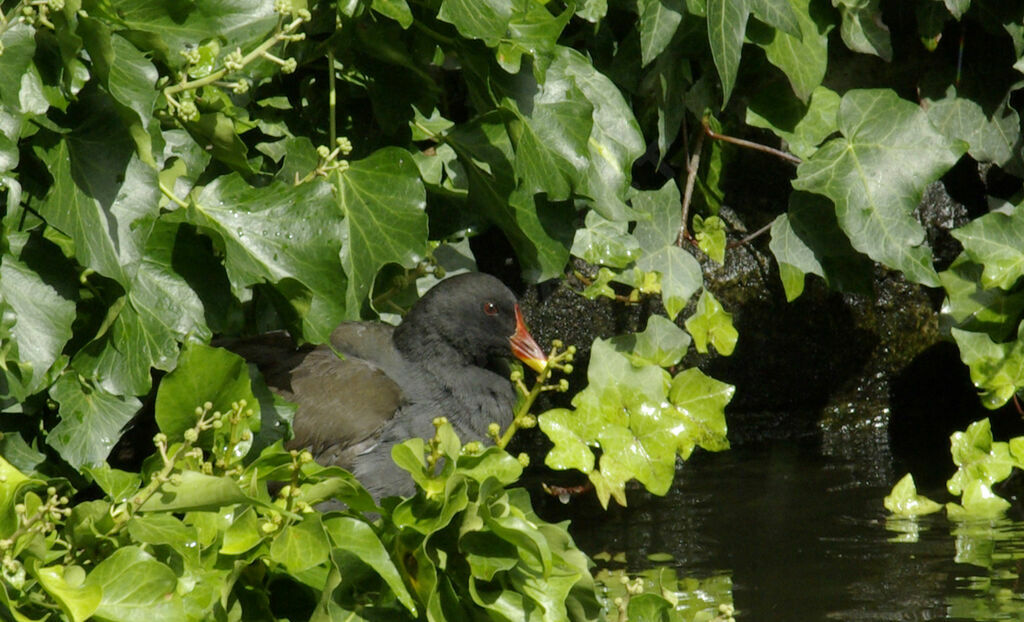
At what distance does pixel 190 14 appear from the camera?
7.68ft

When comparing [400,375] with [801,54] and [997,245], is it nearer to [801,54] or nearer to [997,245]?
[801,54]

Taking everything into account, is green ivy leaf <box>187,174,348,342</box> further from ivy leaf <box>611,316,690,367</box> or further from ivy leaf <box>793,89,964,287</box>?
ivy leaf <box>793,89,964,287</box>

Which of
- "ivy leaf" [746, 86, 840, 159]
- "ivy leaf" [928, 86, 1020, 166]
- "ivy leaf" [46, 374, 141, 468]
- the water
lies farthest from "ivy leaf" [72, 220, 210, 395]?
"ivy leaf" [928, 86, 1020, 166]

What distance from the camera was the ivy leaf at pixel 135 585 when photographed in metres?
1.72

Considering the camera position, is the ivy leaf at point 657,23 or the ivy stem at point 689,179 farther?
the ivy stem at point 689,179

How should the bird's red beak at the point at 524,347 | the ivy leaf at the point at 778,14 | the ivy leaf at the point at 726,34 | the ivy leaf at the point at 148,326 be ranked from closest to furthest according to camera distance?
1. the ivy leaf at the point at 148,326
2. the ivy leaf at the point at 726,34
3. the ivy leaf at the point at 778,14
4. the bird's red beak at the point at 524,347

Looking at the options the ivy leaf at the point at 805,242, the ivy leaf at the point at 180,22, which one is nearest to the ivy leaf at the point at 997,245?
the ivy leaf at the point at 805,242

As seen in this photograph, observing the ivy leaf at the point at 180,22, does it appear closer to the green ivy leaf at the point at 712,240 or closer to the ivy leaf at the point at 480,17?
the ivy leaf at the point at 480,17

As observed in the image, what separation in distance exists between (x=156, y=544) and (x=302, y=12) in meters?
1.02

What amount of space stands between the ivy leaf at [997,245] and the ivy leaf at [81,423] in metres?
2.34

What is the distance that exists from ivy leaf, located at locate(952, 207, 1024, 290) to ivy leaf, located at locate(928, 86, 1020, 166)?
594mm

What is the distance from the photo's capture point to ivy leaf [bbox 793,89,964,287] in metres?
3.51

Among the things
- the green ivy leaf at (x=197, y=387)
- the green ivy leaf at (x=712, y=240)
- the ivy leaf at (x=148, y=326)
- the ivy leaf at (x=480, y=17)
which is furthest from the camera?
the green ivy leaf at (x=712, y=240)

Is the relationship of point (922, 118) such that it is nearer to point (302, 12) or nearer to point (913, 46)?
point (913, 46)
